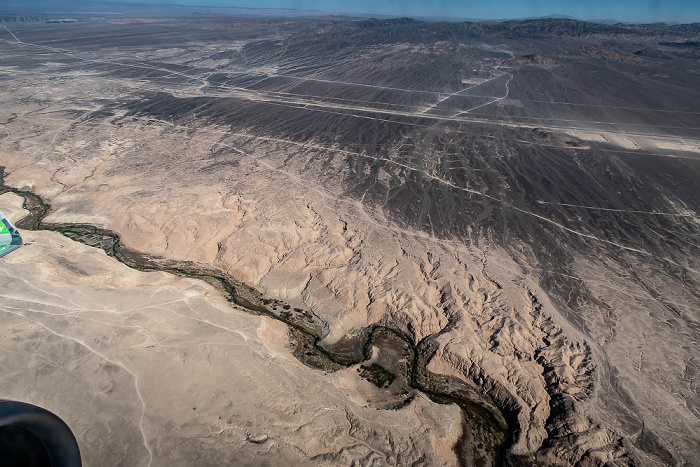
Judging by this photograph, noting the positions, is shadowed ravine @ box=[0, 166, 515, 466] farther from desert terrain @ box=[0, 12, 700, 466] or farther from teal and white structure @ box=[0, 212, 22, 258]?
teal and white structure @ box=[0, 212, 22, 258]

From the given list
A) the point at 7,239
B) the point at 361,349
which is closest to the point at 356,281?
the point at 361,349

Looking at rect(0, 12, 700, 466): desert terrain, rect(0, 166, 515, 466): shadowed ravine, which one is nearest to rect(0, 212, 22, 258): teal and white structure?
rect(0, 12, 700, 466): desert terrain

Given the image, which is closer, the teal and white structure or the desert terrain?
the desert terrain

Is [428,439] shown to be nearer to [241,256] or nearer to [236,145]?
[241,256]

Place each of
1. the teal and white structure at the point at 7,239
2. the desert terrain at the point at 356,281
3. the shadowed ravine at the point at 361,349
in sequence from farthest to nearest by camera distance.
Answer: the teal and white structure at the point at 7,239
the shadowed ravine at the point at 361,349
the desert terrain at the point at 356,281

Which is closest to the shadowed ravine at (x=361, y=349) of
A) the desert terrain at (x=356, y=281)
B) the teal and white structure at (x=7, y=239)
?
the desert terrain at (x=356, y=281)

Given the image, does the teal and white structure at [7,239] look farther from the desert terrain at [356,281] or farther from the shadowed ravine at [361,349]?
the shadowed ravine at [361,349]

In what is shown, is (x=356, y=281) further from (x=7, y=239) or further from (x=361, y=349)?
(x=7, y=239)
